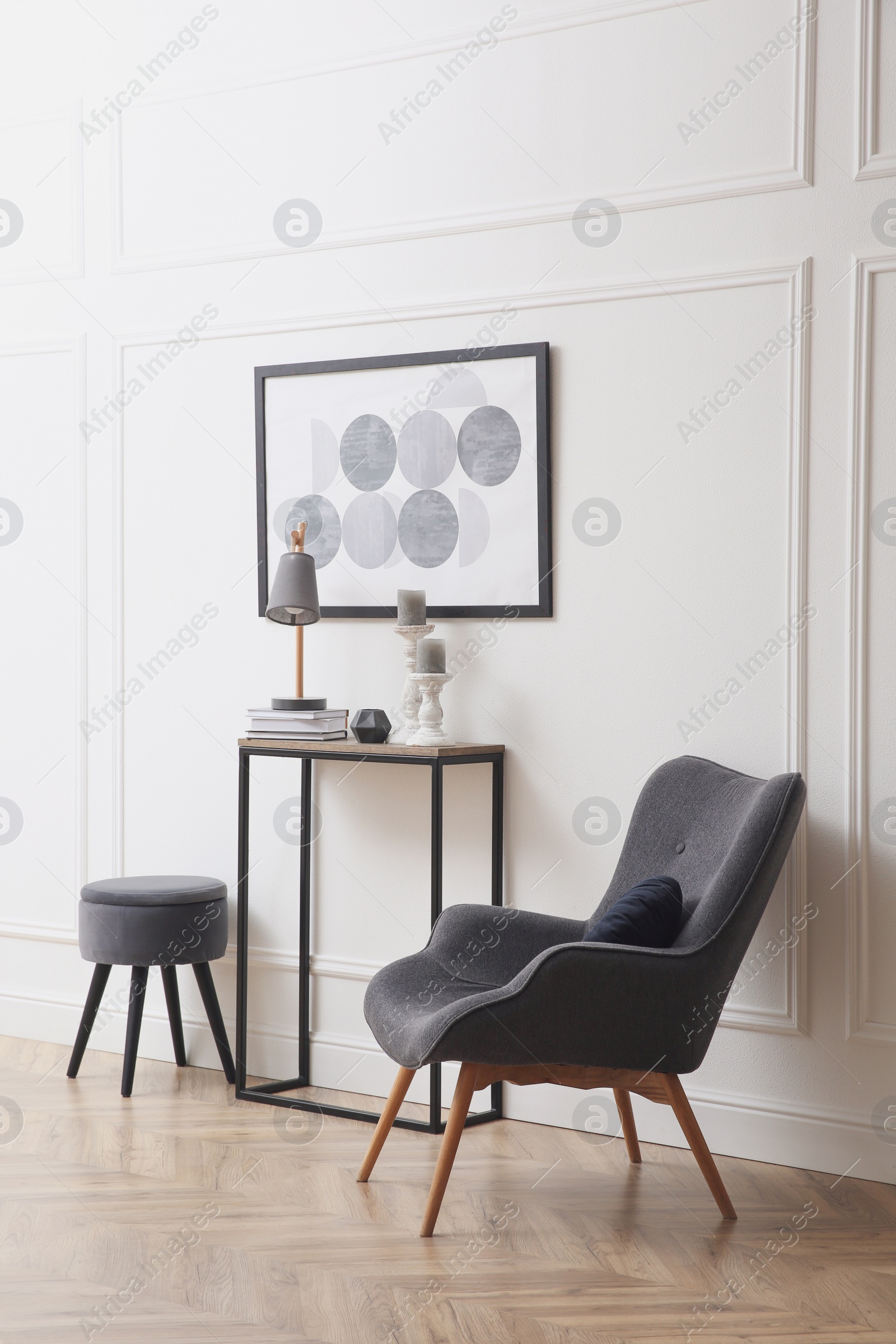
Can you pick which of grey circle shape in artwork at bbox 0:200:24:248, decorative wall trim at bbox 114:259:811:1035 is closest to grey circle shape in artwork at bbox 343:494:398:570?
decorative wall trim at bbox 114:259:811:1035

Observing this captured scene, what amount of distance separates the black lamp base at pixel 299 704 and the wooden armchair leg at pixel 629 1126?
1282 mm

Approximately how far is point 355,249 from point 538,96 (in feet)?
2.17

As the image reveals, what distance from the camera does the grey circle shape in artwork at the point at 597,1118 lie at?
3.22 meters

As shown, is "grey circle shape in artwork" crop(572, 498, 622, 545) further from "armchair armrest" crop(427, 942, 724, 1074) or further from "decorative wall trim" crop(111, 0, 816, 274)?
"armchair armrest" crop(427, 942, 724, 1074)

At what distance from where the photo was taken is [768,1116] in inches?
120

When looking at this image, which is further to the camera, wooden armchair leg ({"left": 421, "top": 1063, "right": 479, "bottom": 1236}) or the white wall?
the white wall

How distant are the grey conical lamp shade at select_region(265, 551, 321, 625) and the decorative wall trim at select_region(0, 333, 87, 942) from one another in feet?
2.90

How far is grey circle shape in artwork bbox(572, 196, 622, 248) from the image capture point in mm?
3256

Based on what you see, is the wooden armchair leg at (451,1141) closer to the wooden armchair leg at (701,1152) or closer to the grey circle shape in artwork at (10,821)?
the wooden armchair leg at (701,1152)

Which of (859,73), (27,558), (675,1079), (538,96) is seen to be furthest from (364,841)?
(859,73)

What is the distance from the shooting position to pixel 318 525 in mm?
3705

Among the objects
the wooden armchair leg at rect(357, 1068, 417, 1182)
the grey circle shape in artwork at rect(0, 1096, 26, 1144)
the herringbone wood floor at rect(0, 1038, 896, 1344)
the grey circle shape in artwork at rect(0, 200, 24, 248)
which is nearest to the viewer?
the herringbone wood floor at rect(0, 1038, 896, 1344)

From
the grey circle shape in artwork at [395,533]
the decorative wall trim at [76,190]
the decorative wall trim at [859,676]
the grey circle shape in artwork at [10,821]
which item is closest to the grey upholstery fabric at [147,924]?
the grey circle shape in artwork at [10,821]

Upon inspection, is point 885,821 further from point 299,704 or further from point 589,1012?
point 299,704
